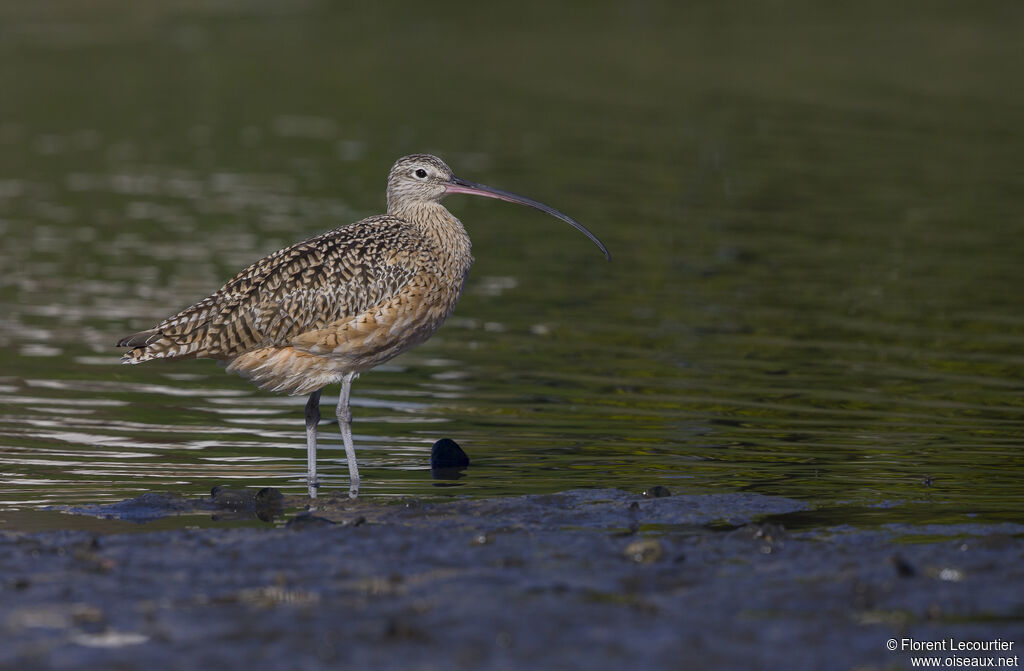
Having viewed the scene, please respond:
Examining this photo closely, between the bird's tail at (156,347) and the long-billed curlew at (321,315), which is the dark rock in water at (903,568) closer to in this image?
the long-billed curlew at (321,315)

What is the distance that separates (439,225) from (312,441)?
5.76ft

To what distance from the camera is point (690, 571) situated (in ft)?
25.0

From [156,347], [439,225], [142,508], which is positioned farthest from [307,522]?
[439,225]

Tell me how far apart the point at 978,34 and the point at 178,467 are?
33103mm

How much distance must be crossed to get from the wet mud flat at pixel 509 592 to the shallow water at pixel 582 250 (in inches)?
38.9

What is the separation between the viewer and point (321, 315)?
10.2 m

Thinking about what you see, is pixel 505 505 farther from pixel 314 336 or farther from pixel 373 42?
pixel 373 42

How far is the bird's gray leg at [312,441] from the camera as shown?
33.0ft

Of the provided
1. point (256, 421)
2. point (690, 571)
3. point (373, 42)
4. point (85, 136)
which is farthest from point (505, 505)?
point (373, 42)

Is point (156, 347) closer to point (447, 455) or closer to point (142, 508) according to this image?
point (142, 508)

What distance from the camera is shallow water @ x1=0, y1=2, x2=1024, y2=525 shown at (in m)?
10.9

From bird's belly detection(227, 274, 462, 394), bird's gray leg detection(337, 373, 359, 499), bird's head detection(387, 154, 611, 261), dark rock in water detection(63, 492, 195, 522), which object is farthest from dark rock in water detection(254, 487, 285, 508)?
bird's head detection(387, 154, 611, 261)

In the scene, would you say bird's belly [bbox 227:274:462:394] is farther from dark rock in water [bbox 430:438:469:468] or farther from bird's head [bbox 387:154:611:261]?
bird's head [bbox 387:154:611:261]

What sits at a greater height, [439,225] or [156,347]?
[439,225]
